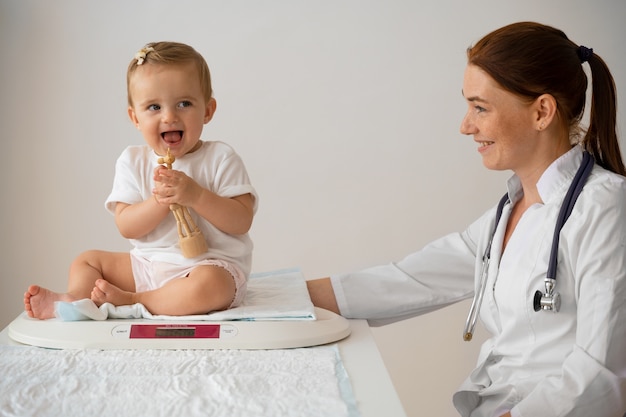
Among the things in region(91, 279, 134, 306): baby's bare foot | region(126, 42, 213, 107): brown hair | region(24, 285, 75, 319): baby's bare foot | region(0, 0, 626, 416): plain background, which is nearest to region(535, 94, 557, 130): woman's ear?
region(126, 42, 213, 107): brown hair

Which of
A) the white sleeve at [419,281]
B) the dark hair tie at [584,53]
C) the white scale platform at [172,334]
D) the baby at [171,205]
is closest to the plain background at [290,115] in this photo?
the white sleeve at [419,281]

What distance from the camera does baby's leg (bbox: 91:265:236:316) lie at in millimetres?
1741

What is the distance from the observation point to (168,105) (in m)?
1.82

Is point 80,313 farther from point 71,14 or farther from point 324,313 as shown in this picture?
point 71,14

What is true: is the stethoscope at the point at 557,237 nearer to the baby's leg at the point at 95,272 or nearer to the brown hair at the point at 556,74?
the brown hair at the point at 556,74

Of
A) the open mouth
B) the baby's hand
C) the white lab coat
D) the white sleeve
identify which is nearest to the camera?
the white lab coat

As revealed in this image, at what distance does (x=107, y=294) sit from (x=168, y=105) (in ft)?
1.33

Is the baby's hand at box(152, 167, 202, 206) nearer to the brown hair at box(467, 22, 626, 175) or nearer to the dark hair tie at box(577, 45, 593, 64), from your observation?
the brown hair at box(467, 22, 626, 175)

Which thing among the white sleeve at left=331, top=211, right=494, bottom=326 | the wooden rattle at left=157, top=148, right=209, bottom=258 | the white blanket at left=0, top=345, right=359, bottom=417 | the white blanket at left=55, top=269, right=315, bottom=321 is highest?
the wooden rattle at left=157, top=148, right=209, bottom=258

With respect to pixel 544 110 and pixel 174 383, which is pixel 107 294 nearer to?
pixel 174 383

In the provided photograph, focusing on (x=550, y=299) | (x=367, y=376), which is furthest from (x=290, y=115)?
(x=367, y=376)

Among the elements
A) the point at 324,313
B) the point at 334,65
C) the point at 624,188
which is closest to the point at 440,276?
the point at 324,313

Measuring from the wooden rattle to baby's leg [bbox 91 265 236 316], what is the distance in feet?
0.12

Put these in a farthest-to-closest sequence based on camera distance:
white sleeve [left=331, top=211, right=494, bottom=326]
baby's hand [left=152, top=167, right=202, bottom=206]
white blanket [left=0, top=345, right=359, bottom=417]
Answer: white sleeve [left=331, top=211, right=494, bottom=326] < baby's hand [left=152, top=167, right=202, bottom=206] < white blanket [left=0, top=345, right=359, bottom=417]
